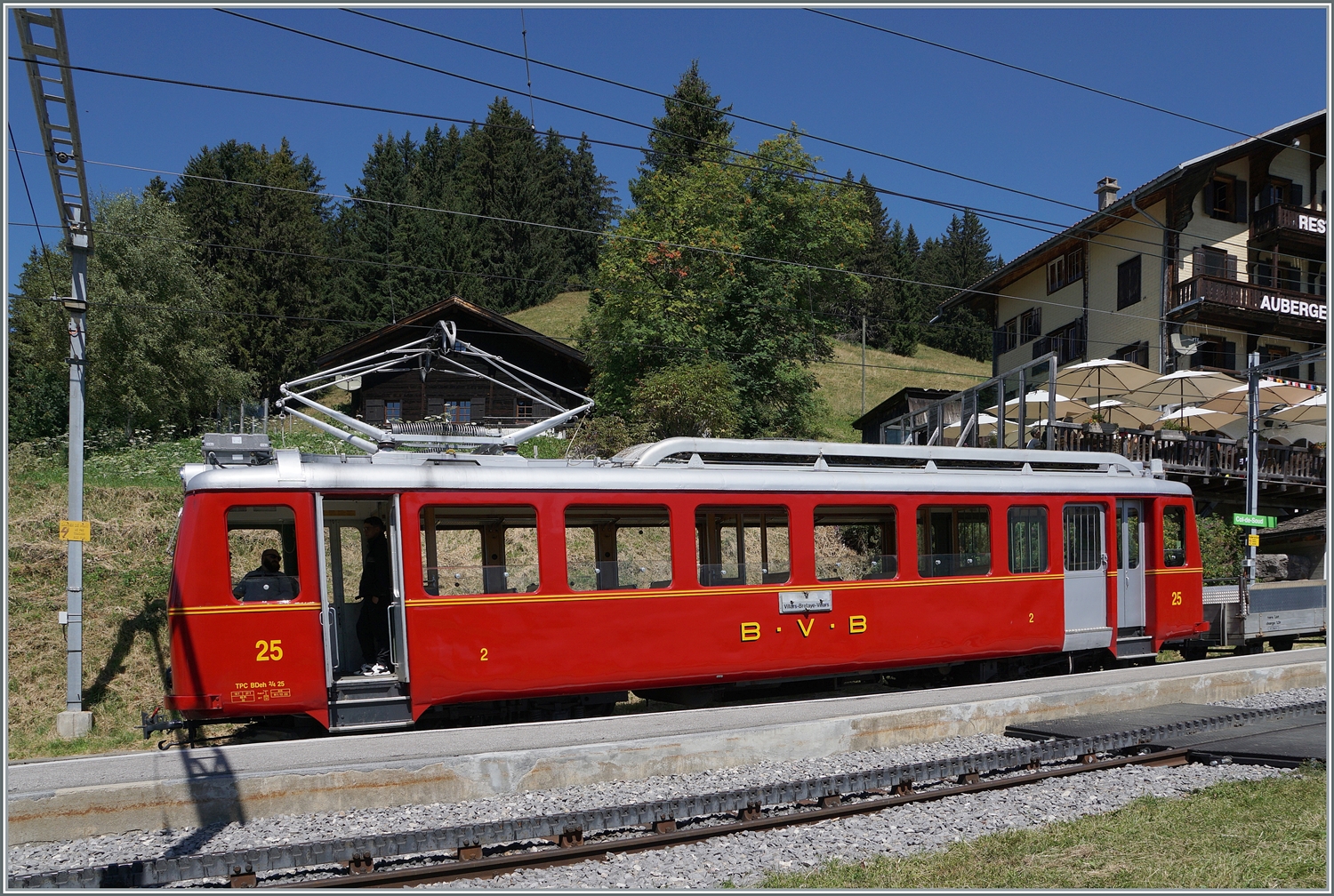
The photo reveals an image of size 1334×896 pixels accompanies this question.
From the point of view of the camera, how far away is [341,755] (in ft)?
27.3

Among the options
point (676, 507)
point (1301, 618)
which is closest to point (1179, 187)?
point (1301, 618)

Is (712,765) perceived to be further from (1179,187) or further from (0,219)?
(1179,187)

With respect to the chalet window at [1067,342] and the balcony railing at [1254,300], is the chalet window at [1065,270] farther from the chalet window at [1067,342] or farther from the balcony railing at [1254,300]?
the balcony railing at [1254,300]

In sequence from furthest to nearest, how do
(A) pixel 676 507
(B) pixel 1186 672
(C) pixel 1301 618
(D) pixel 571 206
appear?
(D) pixel 571 206 < (C) pixel 1301 618 < (B) pixel 1186 672 < (A) pixel 676 507

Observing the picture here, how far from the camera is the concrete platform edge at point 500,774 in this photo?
22.6 ft

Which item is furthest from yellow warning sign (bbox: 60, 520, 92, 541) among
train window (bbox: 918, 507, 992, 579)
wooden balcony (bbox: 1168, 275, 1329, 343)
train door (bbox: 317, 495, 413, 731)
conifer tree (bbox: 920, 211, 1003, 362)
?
conifer tree (bbox: 920, 211, 1003, 362)

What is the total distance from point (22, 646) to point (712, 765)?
36.4 ft

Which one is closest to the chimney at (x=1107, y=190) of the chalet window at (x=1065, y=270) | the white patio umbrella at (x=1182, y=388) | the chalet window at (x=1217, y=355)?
the chalet window at (x=1065, y=270)

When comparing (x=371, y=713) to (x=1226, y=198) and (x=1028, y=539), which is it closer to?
(x=1028, y=539)

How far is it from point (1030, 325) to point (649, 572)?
34336mm

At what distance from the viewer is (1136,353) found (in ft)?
115

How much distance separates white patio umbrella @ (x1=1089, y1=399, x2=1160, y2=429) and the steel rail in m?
20.7

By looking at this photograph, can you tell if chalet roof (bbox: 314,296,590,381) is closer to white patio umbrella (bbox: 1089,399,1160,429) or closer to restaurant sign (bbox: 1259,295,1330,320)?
white patio umbrella (bbox: 1089,399,1160,429)

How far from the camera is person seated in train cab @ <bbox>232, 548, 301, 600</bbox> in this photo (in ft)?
31.8
